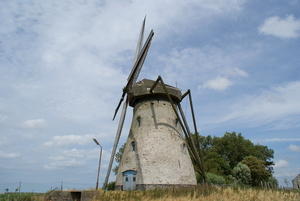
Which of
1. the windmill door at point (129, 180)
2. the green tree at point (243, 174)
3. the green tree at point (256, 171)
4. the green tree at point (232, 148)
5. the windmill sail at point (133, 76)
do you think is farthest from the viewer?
the green tree at point (232, 148)

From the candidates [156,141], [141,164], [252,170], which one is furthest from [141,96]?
[252,170]

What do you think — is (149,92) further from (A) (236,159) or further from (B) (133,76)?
(A) (236,159)

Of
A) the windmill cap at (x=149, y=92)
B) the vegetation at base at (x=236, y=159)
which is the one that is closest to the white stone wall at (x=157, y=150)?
the windmill cap at (x=149, y=92)

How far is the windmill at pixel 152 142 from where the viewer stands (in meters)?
17.9

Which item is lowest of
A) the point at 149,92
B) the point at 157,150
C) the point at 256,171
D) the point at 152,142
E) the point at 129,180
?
the point at 129,180

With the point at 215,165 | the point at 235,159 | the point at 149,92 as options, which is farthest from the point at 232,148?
the point at 149,92

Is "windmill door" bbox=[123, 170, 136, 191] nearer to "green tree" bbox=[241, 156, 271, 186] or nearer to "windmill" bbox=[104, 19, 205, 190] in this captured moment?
"windmill" bbox=[104, 19, 205, 190]

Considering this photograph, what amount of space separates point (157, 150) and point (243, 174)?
21.8 metres

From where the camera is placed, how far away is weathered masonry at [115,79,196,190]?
1780 centimetres

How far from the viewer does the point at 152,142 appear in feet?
61.9

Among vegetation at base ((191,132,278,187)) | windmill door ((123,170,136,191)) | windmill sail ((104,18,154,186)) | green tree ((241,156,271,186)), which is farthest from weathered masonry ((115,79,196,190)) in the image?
green tree ((241,156,271,186))

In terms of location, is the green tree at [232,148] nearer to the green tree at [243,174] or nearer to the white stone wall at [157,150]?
the green tree at [243,174]

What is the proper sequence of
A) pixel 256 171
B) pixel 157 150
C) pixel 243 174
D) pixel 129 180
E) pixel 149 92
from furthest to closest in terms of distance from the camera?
pixel 256 171, pixel 243 174, pixel 149 92, pixel 157 150, pixel 129 180

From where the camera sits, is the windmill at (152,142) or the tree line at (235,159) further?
the tree line at (235,159)
